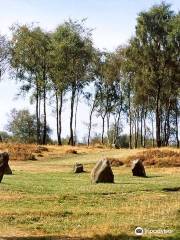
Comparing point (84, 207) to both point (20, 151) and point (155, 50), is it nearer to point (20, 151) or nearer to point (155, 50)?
point (20, 151)

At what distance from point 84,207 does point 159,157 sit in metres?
25.2

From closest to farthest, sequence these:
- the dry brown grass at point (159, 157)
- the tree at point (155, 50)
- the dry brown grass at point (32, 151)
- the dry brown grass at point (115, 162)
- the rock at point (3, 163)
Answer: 1. the rock at point (3, 163)
2. the dry brown grass at point (159, 157)
3. the dry brown grass at point (115, 162)
4. the dry brown grass at point (32, 151)
5. the tree at point (155, 50)

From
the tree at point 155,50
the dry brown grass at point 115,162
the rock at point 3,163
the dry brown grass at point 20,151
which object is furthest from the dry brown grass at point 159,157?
the tree at point 155,50

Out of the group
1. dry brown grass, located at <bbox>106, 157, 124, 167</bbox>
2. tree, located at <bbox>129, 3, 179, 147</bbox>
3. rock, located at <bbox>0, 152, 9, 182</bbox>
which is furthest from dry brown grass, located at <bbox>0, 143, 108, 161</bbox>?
rock, located at <bbox>0, 152, 9, 182</bbox>

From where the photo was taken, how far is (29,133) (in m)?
107

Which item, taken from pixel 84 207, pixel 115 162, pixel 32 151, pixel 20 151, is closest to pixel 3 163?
pixel 84 207

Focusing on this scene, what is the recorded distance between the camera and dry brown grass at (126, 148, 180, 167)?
44469 millimetres

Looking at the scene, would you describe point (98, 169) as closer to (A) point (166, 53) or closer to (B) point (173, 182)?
(B) point (173, 182)

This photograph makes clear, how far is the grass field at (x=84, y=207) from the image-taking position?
17.4 metres

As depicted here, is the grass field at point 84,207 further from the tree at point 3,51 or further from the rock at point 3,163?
the tree at point 3,51

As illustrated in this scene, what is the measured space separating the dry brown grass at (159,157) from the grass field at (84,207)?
11846 millimetres

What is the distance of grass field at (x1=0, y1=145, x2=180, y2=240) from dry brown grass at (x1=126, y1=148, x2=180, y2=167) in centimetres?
1185

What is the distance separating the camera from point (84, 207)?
21.9m

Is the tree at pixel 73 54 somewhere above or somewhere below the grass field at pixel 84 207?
above
